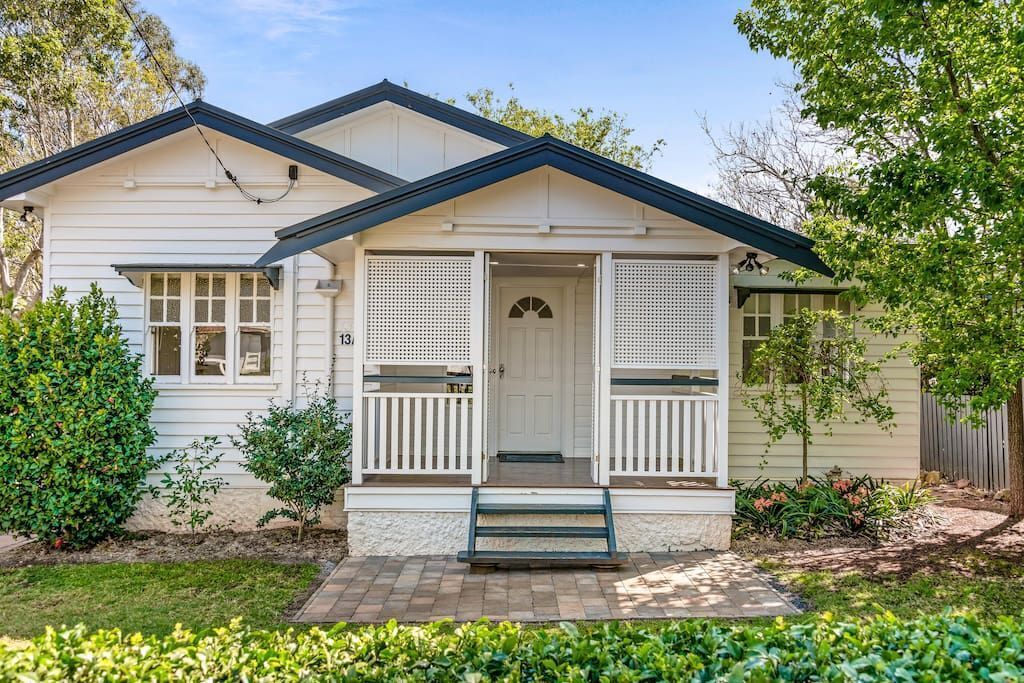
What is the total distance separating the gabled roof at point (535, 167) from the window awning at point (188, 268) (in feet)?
4.01

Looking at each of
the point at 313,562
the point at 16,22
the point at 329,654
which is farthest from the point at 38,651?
the point at 16,22

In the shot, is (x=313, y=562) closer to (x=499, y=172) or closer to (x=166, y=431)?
(x=166, y=431)

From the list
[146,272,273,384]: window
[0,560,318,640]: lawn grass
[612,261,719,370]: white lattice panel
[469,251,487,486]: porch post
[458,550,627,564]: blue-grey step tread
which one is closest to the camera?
[0,560,318,640]: lawn grass

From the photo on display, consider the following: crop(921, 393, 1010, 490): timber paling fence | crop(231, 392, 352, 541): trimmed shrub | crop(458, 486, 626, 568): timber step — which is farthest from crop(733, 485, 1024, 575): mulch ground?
crop(231, 392, 352, 541): trimmed shrub

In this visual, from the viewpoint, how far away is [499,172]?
637cm

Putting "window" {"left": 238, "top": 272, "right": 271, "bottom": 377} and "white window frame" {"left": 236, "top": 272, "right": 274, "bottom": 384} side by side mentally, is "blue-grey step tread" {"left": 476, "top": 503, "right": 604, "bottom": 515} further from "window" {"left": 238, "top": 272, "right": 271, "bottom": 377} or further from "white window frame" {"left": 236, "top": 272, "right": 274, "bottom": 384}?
"window" {"left": 238, "top": 272, "right": 271, "bottom": 377}

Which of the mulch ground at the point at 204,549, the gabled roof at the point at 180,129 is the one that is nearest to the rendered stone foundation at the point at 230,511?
the mulch ground at the point at 204,549

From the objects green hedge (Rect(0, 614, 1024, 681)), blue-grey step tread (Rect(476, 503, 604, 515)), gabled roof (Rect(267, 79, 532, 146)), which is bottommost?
blue-grey step tread (Rect(476, 503, 604, 515))

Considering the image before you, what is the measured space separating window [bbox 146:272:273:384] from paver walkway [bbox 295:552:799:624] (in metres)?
2.76

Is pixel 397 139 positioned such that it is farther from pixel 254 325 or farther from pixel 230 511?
pixel 230 511

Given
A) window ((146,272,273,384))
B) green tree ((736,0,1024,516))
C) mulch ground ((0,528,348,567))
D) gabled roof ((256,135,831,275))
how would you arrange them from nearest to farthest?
green tree ((736,0,1024,516)), gabled roof ((256,135,831,275)), mulch ground ((0,528,348,567)), window ((146,272,273,384))

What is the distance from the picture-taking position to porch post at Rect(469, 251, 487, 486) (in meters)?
6.72

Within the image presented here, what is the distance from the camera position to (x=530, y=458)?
862 cm

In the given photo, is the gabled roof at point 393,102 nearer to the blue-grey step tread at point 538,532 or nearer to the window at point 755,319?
the window at point 755,319
